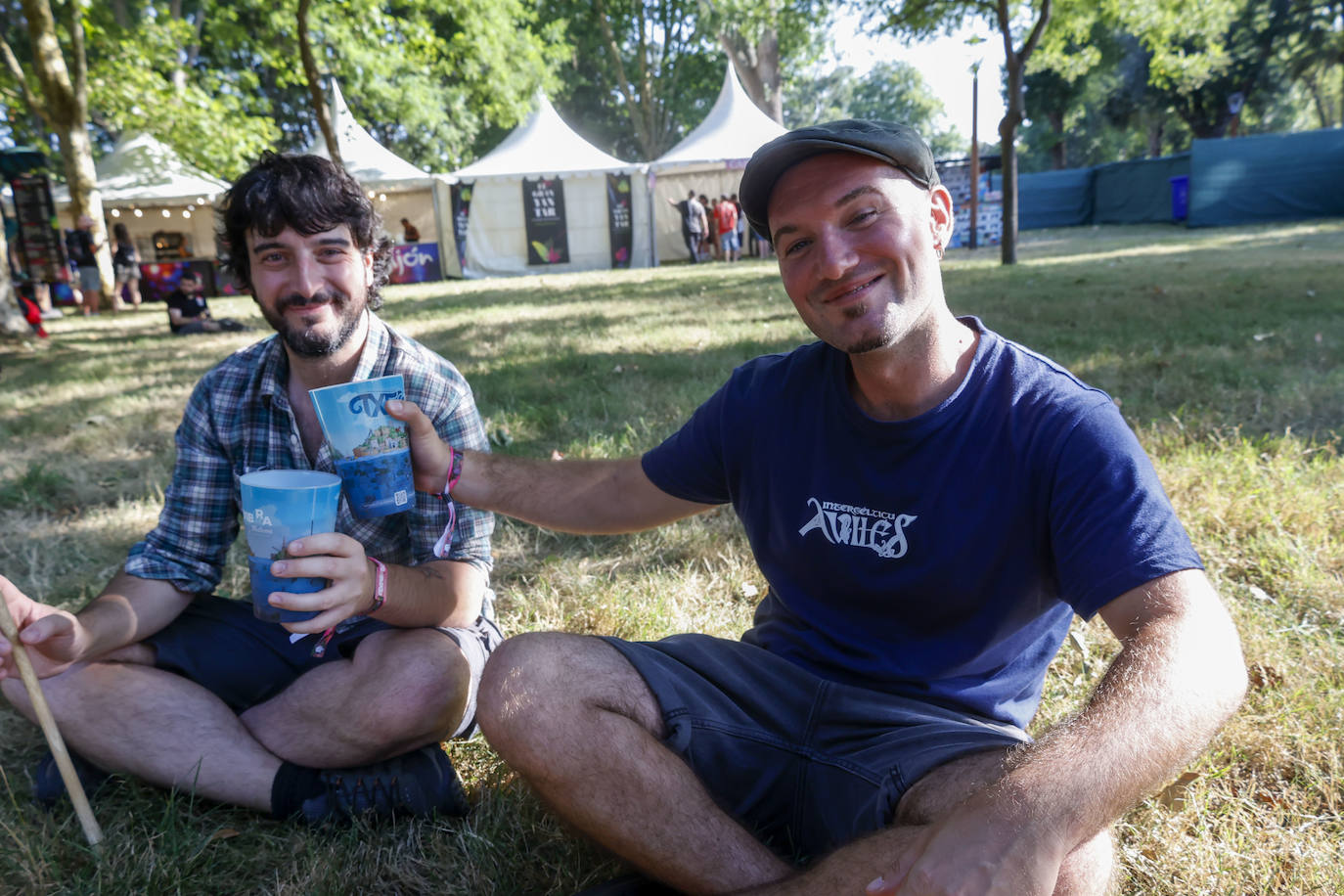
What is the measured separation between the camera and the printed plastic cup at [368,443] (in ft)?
6.02

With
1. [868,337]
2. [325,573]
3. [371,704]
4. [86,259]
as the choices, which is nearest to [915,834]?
[868,337]

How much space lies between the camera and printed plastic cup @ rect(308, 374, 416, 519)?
6.02 ft

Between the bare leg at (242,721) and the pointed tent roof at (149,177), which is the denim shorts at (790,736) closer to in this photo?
the bare leg at (242,721)

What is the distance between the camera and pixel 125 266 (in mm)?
16453

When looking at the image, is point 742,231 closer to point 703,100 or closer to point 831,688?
point 703,100

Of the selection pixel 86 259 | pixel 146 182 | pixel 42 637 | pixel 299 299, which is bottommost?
pixel 42 637

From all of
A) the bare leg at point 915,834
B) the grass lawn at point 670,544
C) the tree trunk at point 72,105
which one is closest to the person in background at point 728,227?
the grass lawn at point 670,544

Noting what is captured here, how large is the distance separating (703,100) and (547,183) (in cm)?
2072

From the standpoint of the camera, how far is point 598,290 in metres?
13.6

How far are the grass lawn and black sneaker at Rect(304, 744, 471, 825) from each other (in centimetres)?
6

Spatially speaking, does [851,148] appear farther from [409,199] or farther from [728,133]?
[409,199]

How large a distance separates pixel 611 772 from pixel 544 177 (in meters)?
→ 21.2

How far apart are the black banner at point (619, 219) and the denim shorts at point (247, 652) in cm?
2055

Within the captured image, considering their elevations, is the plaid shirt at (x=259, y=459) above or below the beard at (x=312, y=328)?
below
